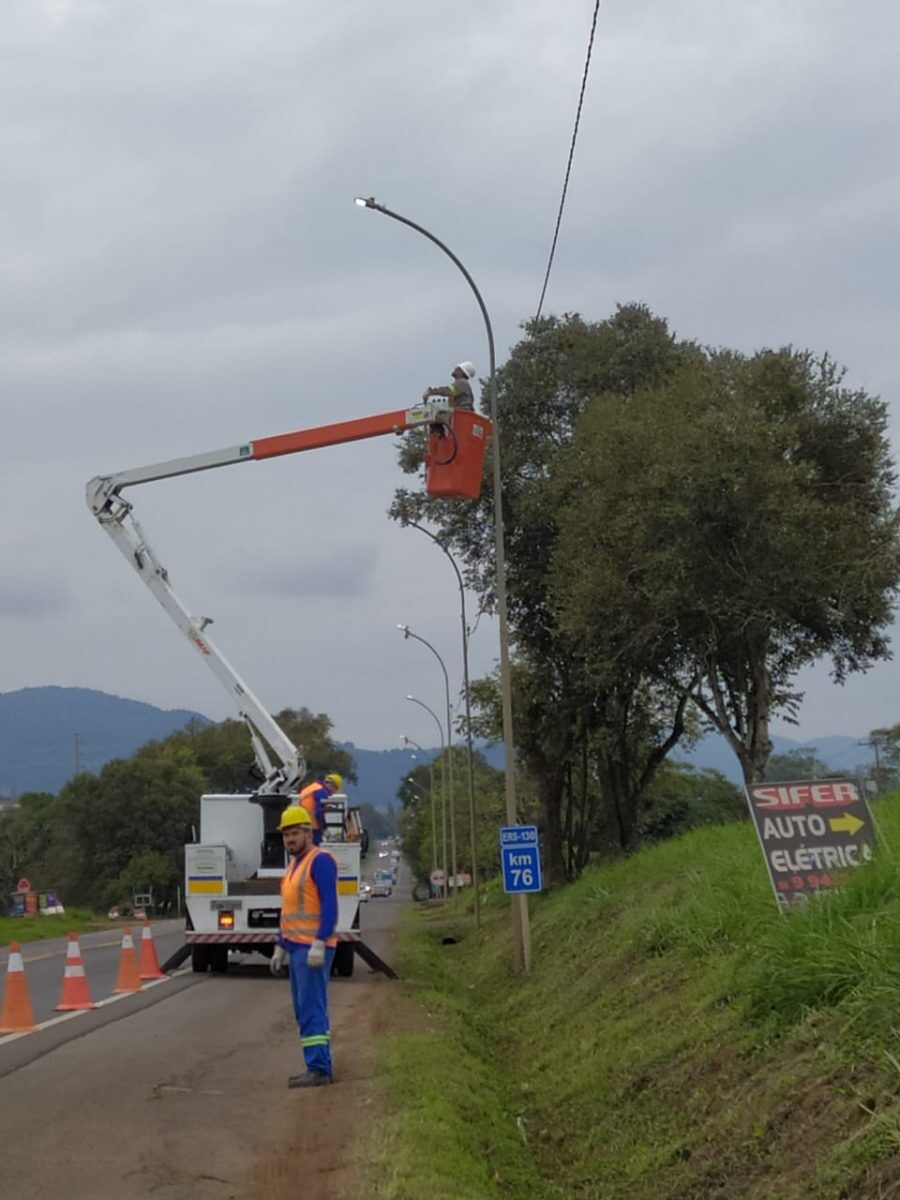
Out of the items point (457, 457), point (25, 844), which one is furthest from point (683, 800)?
point (25, 844)

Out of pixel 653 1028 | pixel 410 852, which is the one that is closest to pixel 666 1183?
pixel 653 1028

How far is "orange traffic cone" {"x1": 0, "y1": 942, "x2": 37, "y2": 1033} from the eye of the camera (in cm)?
1477

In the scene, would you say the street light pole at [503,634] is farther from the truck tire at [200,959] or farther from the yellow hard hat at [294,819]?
the yellow hard hat at [294,819]

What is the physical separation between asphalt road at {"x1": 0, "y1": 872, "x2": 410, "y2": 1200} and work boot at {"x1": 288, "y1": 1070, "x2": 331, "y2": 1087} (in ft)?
0.40

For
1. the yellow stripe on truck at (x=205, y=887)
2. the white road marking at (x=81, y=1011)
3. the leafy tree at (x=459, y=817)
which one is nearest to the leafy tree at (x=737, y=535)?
the yellow stripe on truck at (x=205, y=887)

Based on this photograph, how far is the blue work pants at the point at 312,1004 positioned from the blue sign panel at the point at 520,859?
10.2 m

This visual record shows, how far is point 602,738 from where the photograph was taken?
106ft

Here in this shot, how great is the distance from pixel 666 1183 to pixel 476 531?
25594mm

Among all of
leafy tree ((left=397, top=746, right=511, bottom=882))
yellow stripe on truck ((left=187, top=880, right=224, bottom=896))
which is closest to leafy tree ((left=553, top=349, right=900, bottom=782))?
yellow stripe on truck ((left=187, top=880, right=224, bottom=896))

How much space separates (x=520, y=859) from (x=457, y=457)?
5.64m

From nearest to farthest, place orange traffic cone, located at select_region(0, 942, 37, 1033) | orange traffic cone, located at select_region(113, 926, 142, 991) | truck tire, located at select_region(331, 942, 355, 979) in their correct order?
1. orange traffic cone, located at select_region(0, 942, 37, 1033)
2. orange traffic cone, located at select_region(113, 926, 142, 991)
3. truck tire, located at select_region(331, 942, 355, 979)

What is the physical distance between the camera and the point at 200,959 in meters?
23.0

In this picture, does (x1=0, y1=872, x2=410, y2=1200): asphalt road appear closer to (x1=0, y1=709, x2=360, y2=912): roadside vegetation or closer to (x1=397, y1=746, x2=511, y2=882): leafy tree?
(x1=397, y1=746, x2=511, y2=882): leafy tree

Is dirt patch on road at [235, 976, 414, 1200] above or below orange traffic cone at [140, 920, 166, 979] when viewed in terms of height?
below
